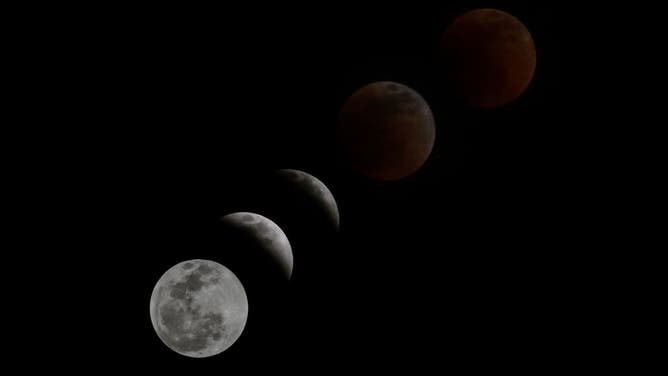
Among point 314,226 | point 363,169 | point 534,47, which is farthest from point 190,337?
point 534,47

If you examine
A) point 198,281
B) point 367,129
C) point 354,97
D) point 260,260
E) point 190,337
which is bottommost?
point 190,337

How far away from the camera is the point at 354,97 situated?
238 inches

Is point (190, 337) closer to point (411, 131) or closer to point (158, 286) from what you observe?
point (158, 286)

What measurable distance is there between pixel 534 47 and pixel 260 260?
11.0ft

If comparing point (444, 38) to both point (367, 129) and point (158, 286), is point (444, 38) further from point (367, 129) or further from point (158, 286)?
point (158, 286)

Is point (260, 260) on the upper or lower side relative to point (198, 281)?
upper

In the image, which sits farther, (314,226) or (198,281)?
(314,226)

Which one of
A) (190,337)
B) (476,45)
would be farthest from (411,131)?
(190,337)

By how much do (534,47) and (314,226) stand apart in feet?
9.05

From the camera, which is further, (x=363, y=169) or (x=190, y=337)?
(x=363, y=169)

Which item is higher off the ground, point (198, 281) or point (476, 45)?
point (476, 45)

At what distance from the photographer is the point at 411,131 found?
5.83 meters

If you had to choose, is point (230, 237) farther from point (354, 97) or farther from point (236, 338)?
point (354, 97)

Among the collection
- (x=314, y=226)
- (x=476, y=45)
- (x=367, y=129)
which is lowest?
(x=314, y=226)
